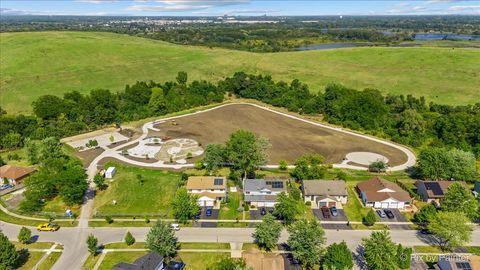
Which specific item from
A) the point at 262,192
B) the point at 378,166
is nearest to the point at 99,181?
the point at 262,192

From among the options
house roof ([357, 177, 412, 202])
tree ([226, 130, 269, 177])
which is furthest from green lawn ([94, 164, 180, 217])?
house roof ([357, 177, 412, 202])

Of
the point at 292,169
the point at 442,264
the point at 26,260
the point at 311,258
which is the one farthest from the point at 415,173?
the point at 26,260

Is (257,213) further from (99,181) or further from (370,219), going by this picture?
(99,181)

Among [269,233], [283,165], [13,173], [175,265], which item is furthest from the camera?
[283,165]

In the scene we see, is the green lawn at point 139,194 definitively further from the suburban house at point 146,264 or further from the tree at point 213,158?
the suburban house at point 146,264

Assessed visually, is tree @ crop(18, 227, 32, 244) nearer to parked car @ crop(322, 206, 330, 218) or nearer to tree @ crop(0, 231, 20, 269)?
tree @ crop(0, 231, 20, 269)

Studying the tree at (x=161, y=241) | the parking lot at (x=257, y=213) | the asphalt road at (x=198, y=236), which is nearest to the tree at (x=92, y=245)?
the asphalt road at (x=198, y=236)
